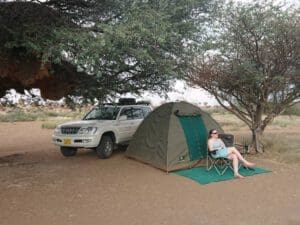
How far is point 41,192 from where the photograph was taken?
27.2 feet

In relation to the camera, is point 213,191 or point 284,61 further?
point 284,61

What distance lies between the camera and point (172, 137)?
426 inches

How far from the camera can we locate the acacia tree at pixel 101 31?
707cm

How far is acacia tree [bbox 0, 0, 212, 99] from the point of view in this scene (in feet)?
23.2

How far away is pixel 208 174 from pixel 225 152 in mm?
728

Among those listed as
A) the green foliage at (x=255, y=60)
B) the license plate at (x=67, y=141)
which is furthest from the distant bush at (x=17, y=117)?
the green foliage at (x=255, y=60)

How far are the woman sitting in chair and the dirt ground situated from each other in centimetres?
48

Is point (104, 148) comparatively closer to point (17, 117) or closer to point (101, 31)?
point (101, 31)

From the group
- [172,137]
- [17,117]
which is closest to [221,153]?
[172,137]

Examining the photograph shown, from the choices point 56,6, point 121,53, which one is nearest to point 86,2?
point 56,6

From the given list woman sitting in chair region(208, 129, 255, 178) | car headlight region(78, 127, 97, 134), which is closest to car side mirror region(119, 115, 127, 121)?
car headlight region(78, 127, 97, 134)

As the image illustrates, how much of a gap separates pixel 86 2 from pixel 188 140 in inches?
191

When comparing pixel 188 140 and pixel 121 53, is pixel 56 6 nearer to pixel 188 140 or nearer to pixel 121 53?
pixel 121 53

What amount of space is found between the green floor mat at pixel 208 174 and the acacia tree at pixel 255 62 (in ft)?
9.64
